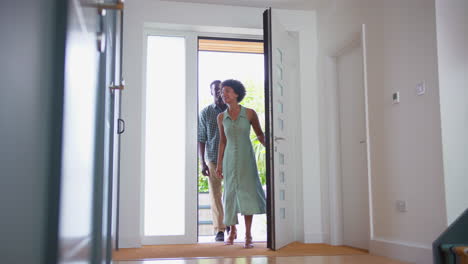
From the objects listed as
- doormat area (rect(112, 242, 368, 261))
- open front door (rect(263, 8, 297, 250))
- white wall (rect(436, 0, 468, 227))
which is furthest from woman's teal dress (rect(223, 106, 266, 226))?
white wall (rect(436, 0, 468, 227))

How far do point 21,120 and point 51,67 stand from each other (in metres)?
0.14

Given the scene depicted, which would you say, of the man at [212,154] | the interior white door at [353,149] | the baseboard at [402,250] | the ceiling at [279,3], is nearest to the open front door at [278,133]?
the ceiling at [279,3]

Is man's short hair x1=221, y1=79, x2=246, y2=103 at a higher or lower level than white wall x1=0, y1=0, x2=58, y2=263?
higher

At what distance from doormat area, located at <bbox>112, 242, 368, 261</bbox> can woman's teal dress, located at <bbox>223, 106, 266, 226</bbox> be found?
33 cm

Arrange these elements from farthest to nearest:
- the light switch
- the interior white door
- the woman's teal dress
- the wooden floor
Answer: the woman's teal dress → the interior white door → the light switch → the wooden floor

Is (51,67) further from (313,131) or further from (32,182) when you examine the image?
(313,131)

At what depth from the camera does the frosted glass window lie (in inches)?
195

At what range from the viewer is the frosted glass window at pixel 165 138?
496 cm

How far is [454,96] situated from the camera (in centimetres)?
313

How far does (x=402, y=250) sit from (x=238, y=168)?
1.65 m

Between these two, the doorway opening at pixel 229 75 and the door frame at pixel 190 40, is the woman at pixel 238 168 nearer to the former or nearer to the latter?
the door frame at pixel 190 40

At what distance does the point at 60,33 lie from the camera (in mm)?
728

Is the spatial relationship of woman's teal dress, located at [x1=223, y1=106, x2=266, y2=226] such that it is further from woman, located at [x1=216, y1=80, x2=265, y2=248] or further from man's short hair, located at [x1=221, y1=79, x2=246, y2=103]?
man's short hair, located at [x1=221, y1=79, x2=246, y2=103]

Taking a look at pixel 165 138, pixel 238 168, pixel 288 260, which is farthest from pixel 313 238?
pixel 165 138
